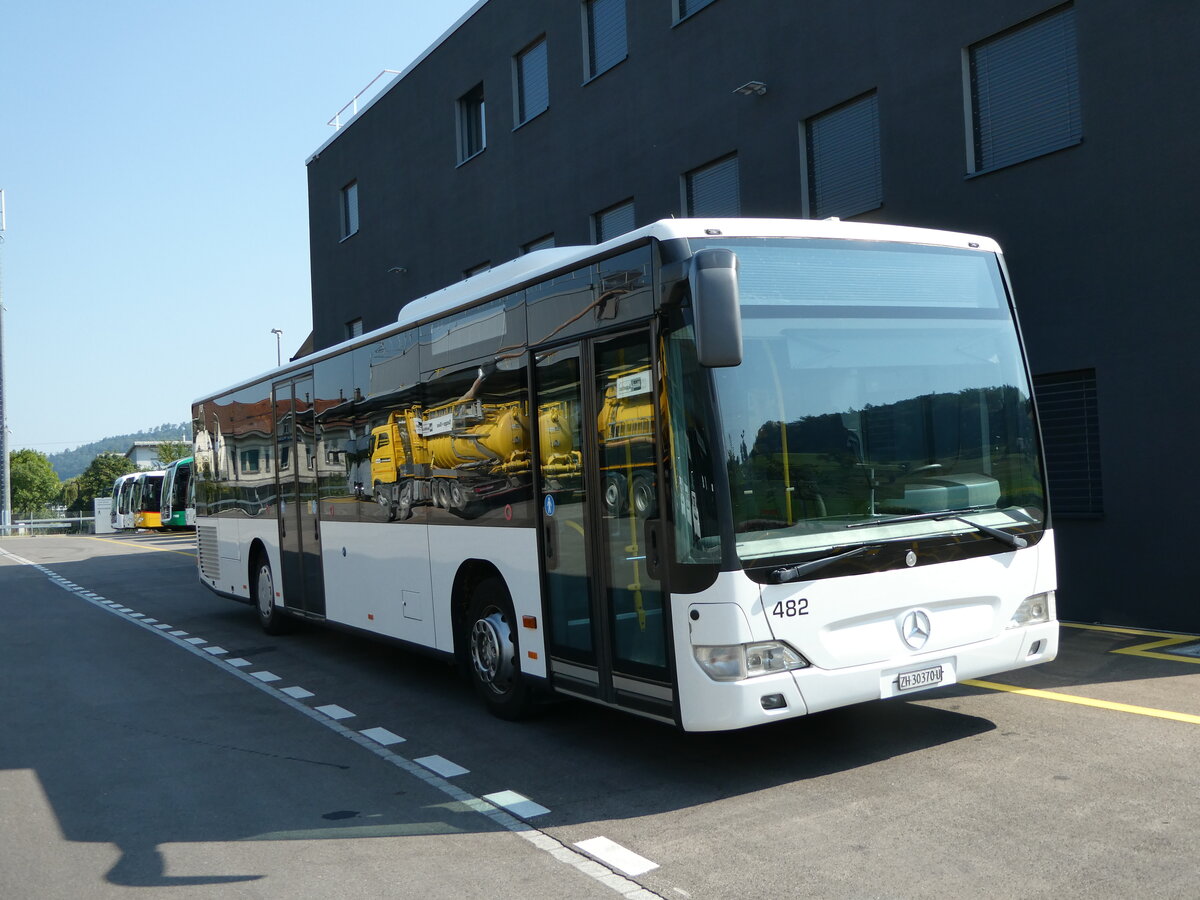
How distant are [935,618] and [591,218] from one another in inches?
525

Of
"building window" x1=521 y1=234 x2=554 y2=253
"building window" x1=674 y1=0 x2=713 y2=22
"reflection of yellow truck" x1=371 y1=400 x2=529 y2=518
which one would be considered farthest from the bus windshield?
"building window" x1=521 y1=234 x2=554 y2=253

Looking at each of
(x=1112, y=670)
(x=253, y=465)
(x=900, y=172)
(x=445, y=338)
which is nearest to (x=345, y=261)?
(x=253, y=465)

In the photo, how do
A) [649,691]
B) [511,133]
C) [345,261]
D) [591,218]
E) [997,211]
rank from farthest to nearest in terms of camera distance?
1. [345,261]
2. [511,133]
3. [591,218]
4. [997,211]
5. [649,691]

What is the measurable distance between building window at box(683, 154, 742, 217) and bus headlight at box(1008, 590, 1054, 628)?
9.63 metres

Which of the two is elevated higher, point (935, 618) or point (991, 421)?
point (991, 421)

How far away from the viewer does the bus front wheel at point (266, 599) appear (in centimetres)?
1260

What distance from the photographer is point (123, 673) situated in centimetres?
1072

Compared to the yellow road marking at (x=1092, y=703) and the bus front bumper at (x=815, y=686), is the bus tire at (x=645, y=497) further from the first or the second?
the yellow road marking at (x=1092, y=703)

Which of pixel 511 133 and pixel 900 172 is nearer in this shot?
pixel 900 172

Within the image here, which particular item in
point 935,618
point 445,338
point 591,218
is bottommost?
A: point 935,618

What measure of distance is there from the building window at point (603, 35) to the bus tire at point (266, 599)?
9638mm

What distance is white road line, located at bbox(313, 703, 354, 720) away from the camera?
27.3 feet

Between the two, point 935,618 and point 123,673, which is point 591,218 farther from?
point 935,618

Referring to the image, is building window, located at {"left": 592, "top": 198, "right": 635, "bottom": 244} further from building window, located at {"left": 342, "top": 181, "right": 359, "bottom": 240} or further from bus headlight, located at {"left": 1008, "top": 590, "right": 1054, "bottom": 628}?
bus headlight, located at {"left": 1008, "top": 590, "right": 1054, "bottom": 628}
